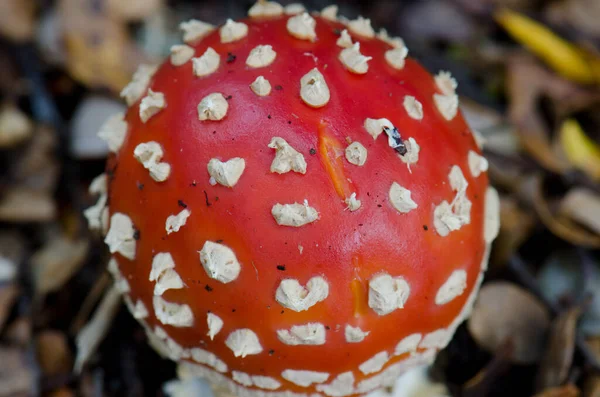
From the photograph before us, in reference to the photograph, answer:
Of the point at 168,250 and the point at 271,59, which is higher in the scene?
the point at 271,59

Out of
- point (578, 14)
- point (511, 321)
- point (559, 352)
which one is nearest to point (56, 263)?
point (511, 321)

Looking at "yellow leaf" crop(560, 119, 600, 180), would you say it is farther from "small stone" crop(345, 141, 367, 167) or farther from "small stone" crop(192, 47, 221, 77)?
"small stone" crop(192, 47, 221, 77)

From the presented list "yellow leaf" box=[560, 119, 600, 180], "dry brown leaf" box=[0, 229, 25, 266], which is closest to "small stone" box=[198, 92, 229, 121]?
"dry brown leaf" box=[0, 229, 25, 266]

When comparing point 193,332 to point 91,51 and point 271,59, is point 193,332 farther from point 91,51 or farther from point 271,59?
point 91,51

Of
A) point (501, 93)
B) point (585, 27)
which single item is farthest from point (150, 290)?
point (585, 27)

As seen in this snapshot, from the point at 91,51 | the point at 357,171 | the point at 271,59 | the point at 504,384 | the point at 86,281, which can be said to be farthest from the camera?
the point at 91,51

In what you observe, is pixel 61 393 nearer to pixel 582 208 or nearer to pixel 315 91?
pixel 315 91
